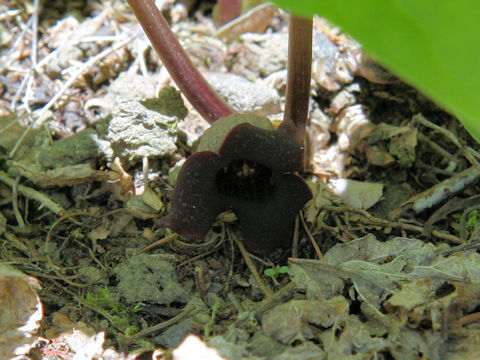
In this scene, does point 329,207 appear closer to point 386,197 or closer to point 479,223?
point 386,197

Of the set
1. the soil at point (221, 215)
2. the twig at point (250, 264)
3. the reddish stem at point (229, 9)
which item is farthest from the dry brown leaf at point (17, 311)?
the reddish stem at point (229, 9)

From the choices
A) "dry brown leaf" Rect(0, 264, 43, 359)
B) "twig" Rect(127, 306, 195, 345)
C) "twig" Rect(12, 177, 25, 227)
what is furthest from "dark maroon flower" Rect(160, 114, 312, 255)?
"twig" Rect(12, 177, 25, 227)

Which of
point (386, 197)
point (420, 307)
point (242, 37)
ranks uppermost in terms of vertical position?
point (242, 37)

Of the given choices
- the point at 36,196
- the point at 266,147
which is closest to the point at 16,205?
the point at 36,196

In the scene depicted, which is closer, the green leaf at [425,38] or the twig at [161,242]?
the green leaf at [425,38]

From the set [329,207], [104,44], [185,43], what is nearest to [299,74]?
[329,207]

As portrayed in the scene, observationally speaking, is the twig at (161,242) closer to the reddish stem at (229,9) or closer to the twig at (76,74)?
the twig at (76,74)

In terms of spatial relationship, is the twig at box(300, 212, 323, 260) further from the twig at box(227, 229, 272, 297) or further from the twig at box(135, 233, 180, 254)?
the twig at box(135, 233, 180, 254)
